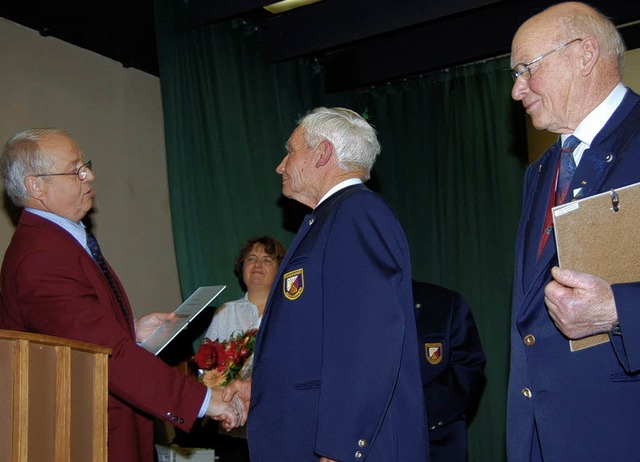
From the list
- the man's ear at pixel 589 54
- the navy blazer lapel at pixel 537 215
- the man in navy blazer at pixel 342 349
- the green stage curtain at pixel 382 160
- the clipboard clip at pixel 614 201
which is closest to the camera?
the clipboard clip at pixel 614 201

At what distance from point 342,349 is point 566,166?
767 millimetres

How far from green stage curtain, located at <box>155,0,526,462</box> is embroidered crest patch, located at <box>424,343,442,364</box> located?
1468 millimetres

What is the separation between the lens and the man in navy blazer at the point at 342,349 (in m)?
2.23

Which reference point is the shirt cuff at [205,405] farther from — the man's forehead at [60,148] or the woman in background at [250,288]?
the woman in background at [250,288]

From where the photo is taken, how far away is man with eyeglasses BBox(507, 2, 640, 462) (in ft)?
5.63

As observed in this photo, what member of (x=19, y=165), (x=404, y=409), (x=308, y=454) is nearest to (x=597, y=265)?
(x=404, y=409)

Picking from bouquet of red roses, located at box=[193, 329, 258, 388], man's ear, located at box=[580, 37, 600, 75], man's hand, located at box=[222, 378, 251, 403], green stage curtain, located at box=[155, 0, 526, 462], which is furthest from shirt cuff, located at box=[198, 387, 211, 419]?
green stage curtain, located at box=[155, 0, 526, 462]

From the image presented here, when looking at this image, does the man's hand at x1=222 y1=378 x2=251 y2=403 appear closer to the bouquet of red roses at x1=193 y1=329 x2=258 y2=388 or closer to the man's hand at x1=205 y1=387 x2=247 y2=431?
the man's hand at x1=205 y1=387 x2=247 y2=431

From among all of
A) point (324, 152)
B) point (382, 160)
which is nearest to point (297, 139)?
point (324, 152)

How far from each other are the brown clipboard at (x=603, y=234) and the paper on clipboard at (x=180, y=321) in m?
1.38

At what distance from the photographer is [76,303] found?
2.56 metres

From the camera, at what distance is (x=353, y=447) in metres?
2.19

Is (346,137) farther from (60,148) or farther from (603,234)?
(603,234)

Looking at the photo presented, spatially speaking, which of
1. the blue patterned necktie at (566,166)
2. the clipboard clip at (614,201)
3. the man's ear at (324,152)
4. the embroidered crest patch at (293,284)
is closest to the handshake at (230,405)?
the embroidered crest patch at (293,284)
